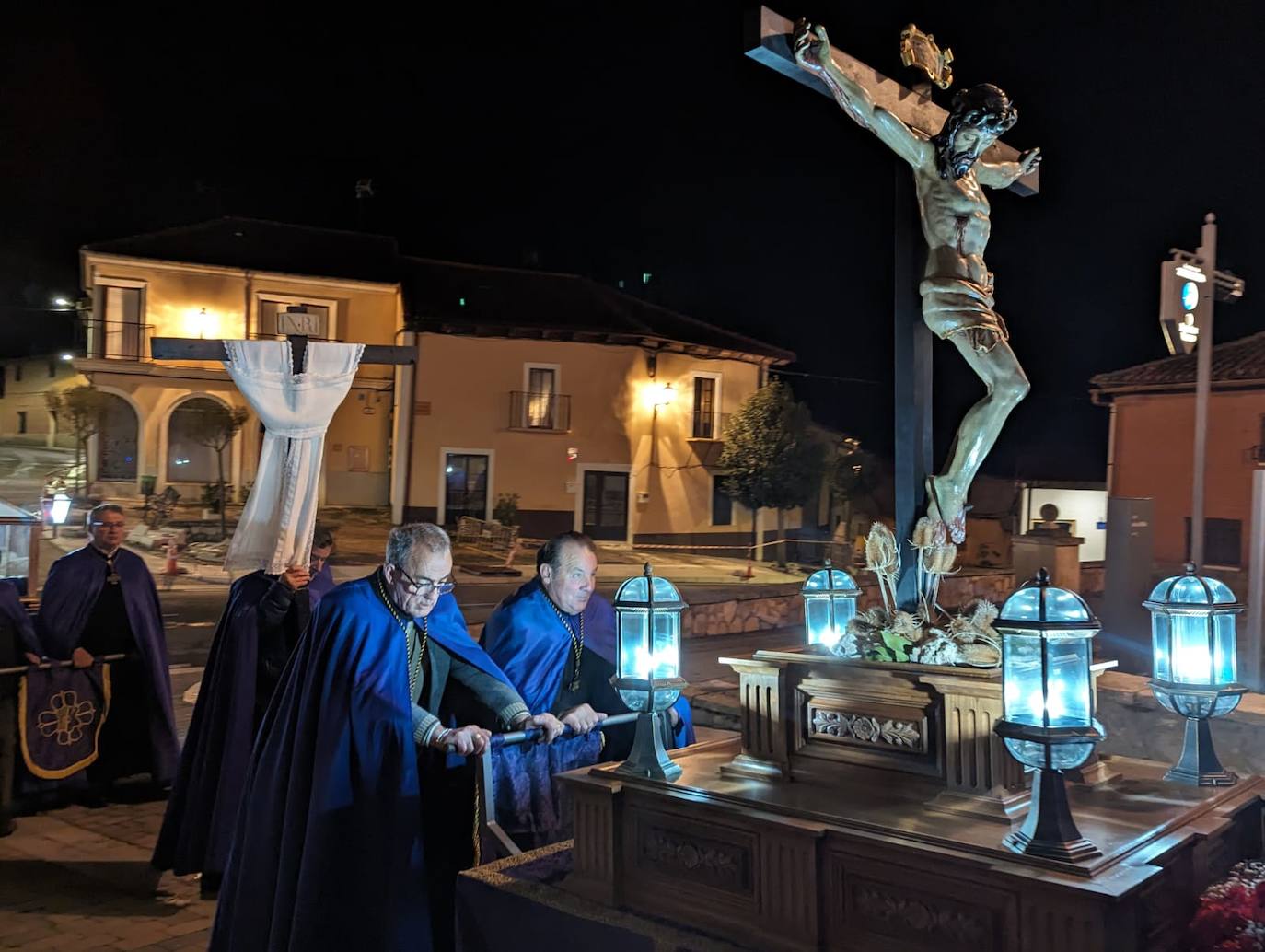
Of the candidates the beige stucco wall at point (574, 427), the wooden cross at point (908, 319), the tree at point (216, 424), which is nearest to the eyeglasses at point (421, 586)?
the wooden cross at point (908, 319)

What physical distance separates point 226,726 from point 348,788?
2.22m

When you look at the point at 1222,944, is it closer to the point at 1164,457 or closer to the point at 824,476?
the point at 1164,457

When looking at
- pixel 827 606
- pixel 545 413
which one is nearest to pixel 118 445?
pixel 545 413

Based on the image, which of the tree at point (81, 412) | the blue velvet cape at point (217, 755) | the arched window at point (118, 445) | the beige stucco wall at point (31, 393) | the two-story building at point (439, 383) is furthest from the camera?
the beige stucco wall at point (31, 393)

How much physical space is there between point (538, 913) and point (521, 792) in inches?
28.3

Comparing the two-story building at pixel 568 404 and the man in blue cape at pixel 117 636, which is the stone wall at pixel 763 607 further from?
the two-story building at pixel 568 404

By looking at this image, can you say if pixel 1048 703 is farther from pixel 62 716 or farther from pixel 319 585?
pixel 62 716

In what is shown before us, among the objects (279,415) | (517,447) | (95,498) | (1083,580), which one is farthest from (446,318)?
(279,415)

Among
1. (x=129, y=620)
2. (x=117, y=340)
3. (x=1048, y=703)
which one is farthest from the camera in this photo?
(x=117, y=340)

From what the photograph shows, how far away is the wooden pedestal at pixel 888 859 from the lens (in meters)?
2.43

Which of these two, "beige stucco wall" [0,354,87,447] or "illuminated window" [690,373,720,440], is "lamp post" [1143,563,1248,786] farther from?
"beige stucco wall" [0,354,87,447]

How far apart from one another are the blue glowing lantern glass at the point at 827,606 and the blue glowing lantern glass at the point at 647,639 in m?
0.76

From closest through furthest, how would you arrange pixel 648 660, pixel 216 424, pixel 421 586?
pixel 648 660
pixel 421 586
pixel 216 424

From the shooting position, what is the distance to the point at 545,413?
26.8 m
